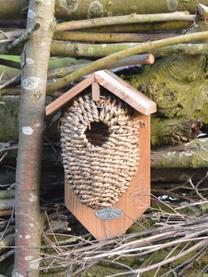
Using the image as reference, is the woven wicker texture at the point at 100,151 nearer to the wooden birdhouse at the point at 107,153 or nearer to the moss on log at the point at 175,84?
the wooden birdhouse at the point at 107,153

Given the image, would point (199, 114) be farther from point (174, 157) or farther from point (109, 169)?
point (109, 169)

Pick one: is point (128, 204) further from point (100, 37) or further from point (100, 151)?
point (100, 37)

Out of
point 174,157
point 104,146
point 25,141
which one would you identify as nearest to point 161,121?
point 174,157

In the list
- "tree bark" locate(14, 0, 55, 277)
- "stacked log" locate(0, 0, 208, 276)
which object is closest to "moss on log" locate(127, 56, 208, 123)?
"stacked log" locate(0, 0, 208, 276)

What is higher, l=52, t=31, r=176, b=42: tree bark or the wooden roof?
l=52, t=31, r=176, b=42: tree bark

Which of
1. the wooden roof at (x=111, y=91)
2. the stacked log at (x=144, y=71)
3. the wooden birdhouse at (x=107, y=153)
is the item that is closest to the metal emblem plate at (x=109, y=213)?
the wooden birdhouse at (x=107, y=153)

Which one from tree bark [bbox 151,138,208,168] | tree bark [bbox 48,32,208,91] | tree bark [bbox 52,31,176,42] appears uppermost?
tree bark [bbox 52,31,176,42]

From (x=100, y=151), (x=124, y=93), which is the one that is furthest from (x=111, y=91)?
(x=100, y=151)

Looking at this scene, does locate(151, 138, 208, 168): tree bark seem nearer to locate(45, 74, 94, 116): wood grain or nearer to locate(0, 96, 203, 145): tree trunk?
locate(0, 96, 203, 145): tree trunk
